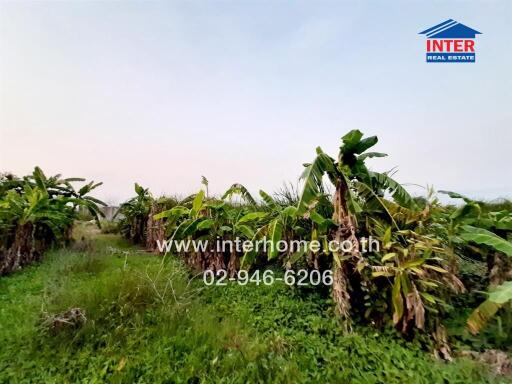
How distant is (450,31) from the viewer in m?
5.16

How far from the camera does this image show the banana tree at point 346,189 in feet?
12.2


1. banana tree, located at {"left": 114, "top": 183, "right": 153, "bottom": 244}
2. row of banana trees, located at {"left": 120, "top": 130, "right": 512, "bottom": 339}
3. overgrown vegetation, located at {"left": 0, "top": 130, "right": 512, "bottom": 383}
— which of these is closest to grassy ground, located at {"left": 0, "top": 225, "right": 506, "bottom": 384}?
overgrown vegetation, located at {"left": 0, "top": 130, "right": 512, "bottom": 383}

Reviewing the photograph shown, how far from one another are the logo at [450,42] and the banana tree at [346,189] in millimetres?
2549

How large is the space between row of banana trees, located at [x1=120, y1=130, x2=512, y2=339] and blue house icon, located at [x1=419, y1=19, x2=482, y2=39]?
291 cm

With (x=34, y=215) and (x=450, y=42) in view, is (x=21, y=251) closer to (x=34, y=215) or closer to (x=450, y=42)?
(x=34, y=215)

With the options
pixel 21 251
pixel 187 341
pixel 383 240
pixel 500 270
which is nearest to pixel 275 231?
pixel 383 240

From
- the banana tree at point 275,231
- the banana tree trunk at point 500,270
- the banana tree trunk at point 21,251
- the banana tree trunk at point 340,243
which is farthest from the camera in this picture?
the banana tree trunk at point 21,251

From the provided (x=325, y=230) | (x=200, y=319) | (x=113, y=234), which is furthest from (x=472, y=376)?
(x=113, y=234)

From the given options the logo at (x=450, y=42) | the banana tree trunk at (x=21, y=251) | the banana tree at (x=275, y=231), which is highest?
the logo at (x=450, y=42)

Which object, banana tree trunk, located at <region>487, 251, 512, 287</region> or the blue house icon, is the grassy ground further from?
the blue house icon

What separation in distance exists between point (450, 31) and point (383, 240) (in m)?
4.60

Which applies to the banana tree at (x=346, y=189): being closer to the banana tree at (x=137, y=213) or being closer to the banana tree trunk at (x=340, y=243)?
the banana tree trunk at (x=340, y=243)

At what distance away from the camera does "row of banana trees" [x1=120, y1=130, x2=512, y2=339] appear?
10.9 ft

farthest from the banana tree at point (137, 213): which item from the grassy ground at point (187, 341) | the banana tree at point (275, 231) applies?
the banana tree at point (275, 231)
